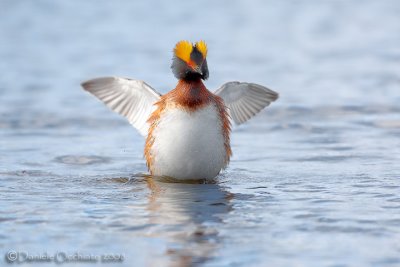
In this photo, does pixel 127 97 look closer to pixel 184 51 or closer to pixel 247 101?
pixel 247 101

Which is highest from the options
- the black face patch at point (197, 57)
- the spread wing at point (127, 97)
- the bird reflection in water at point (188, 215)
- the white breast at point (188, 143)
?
the black face patch at point (197, 57)

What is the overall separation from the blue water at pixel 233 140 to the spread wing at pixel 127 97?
27.2 inches

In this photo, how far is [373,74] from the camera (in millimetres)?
19031

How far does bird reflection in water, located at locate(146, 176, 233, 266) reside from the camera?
8.13 meters

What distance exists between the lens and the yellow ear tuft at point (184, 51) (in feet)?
35.6

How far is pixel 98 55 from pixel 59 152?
28.0ft

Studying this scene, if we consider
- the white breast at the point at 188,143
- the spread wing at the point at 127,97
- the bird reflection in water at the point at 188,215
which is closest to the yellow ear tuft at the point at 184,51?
the white breast at the point at 188,143

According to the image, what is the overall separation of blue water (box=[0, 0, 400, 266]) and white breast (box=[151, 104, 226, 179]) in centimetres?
25

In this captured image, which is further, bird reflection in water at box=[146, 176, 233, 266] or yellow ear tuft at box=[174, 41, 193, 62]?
yellow ear tuft at box=[174, 41, 193, 62]

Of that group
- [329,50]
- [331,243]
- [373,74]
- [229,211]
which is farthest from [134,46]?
A: [331,243]

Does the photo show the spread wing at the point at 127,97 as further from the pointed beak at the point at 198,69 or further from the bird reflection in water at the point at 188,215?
the pointed beak at the point at 198,69

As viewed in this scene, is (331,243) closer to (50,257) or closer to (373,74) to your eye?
(50,257)

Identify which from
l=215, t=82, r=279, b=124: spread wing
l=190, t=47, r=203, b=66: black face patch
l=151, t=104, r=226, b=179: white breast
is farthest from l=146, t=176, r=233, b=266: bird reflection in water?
l=215, t=82, r=279, b=124: spread wing

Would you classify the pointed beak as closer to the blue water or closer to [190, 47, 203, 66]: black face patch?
[190, 47, 203, 66]: black face patch
